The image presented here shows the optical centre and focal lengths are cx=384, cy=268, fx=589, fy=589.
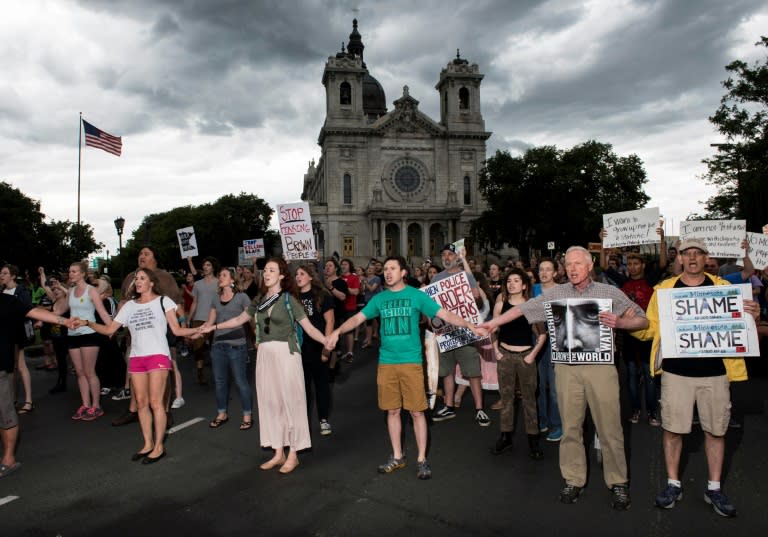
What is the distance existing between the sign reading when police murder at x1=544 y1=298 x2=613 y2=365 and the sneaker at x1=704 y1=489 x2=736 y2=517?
1.25m

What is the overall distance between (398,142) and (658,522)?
209ft

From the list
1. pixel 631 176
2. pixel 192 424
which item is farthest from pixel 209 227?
pixel 192 424

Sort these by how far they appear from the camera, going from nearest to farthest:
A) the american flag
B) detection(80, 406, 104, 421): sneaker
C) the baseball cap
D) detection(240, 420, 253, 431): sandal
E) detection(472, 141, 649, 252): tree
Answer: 1. the baseball cap
2. detection(240, 420, 253, 431): sandal
3. detection(80, 406, 104, 421): sneaker
4. the american flag
5. detection(472, 141, 649, 252): tree

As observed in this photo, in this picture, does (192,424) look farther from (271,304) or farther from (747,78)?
(747,78)

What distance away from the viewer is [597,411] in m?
4.76

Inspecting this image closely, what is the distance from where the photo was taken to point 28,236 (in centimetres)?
4594

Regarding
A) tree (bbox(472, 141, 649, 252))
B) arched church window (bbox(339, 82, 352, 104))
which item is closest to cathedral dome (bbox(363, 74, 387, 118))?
arched church window (bbox(339, 82, 352, 104))

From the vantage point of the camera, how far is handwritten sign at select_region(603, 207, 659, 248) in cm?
1059

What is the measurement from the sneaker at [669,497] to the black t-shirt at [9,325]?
605 centimetres

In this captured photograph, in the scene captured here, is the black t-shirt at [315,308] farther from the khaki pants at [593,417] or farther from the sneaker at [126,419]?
the khaki pants at [593,417]

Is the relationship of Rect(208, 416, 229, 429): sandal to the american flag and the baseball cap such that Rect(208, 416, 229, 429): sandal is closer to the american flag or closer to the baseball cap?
the baseball cap

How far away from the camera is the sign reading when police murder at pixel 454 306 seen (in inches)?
287

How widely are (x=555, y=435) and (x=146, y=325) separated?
456cm

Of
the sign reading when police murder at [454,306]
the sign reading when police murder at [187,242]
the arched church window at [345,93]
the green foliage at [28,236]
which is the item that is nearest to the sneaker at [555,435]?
the sign reading when police murder at [454,306]
